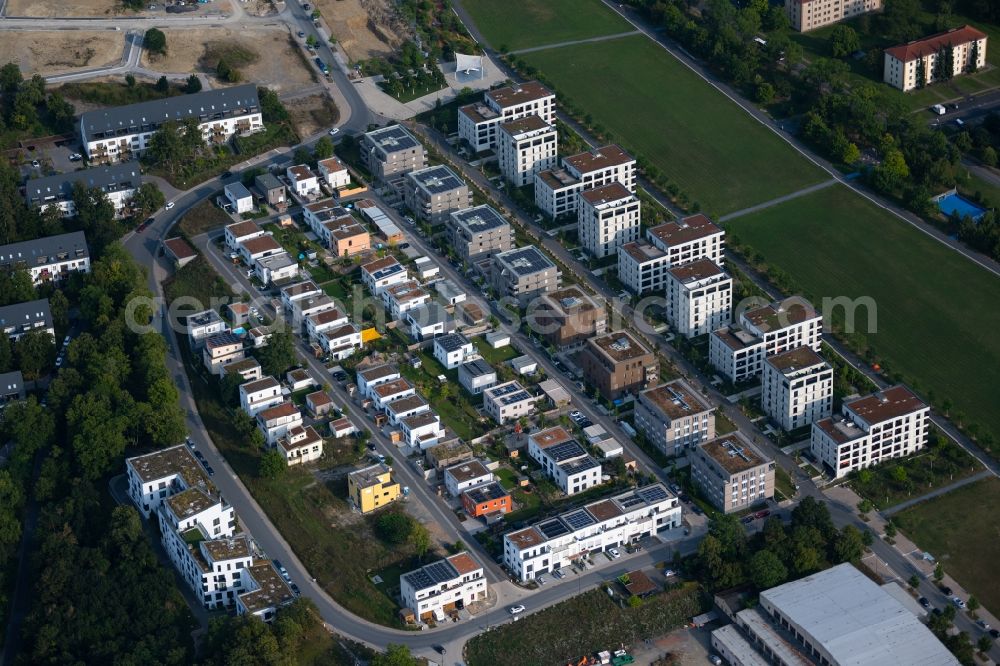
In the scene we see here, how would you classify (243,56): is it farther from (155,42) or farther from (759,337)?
(759,337)

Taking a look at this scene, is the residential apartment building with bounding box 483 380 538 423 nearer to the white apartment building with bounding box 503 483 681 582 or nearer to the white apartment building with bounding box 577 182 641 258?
the white apartment building with bounding box 503 483 681 582

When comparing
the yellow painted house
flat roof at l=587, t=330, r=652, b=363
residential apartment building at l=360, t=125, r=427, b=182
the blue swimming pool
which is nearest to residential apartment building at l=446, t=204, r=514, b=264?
residential apartment building at l=360, t=125, r=427, b=182

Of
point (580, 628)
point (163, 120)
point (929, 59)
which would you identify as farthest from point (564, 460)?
point (929, 59)

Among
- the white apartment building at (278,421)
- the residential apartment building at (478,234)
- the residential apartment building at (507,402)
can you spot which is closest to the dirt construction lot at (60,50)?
the residential apartment building at (478,234)

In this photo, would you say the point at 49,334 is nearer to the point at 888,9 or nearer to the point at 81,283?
the point at 81,283

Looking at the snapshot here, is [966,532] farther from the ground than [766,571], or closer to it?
closer to it

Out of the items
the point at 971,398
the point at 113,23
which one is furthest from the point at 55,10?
the point at 971,398
